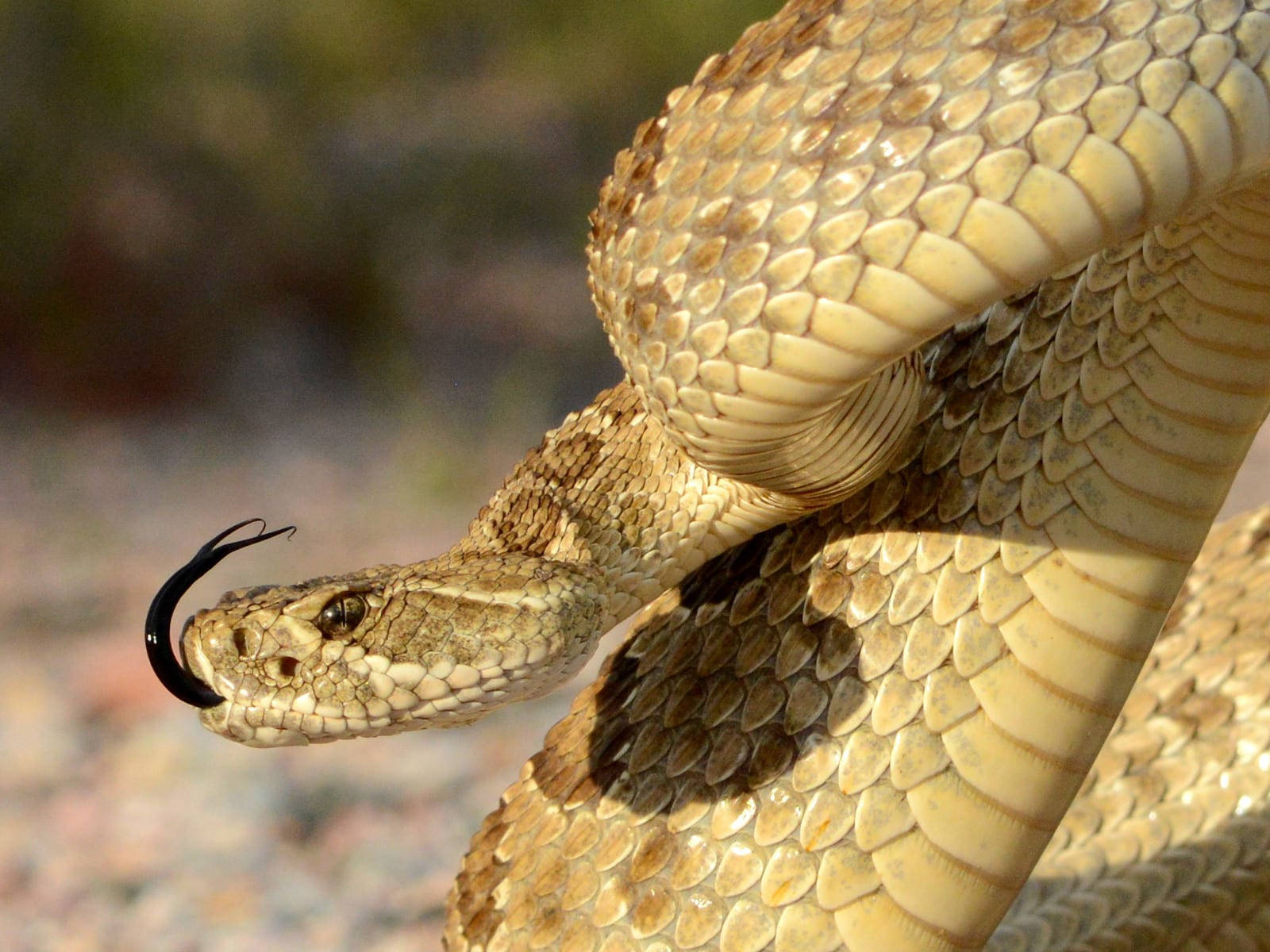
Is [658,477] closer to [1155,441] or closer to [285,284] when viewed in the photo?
[1155,441]

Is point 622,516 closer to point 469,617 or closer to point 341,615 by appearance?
point 469,617

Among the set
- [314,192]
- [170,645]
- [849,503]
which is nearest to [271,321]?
[314,192]

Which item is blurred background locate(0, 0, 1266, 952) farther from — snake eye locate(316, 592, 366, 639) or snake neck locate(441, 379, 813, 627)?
snake eye locate(316, 592, 366, 639)

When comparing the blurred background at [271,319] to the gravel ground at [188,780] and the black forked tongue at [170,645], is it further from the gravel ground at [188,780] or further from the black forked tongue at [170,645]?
the black forked tongue at [170,645]

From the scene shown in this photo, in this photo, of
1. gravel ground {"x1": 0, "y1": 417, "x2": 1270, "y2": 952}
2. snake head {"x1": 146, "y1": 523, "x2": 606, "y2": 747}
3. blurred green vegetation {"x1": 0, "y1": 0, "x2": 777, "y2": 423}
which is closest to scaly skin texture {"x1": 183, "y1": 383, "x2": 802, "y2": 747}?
snake head {"x1": 146, "y1": 523, "x2": 606, "y2": 747}

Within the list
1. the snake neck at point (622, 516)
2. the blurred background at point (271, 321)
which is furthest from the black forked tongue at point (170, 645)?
the blurred background at point (271, 321)

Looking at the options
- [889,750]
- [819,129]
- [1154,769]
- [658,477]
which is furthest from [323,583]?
[1154,769]
